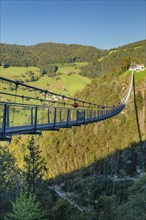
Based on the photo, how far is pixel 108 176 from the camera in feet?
179

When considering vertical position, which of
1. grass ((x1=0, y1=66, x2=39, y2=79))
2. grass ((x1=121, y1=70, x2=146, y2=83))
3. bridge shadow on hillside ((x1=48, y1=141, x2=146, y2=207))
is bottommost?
bridge shadow on hillside ((x1=48, y1=141, x2=146, y2=207))

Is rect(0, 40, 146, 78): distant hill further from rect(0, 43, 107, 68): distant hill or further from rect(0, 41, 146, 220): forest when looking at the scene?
rect(0, 41, 146, 220): forest

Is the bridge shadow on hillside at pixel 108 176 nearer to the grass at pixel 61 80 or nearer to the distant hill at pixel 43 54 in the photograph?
the grass at pixel 61 80

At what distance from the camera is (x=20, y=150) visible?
74.2 metres

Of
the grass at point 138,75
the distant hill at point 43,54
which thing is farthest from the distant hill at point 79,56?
the grass at point 138,75

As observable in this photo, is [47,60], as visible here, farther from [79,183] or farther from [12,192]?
[12,192]

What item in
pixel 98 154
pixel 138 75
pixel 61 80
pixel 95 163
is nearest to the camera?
pixel 95 163

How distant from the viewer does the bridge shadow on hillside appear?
5021 cm

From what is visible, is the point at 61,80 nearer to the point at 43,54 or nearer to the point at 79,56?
the point at 79,56

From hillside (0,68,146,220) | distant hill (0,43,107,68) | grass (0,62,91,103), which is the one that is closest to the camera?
hillside (0,68,146,220)

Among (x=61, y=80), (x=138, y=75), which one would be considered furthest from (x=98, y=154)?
(x=61, y=80)

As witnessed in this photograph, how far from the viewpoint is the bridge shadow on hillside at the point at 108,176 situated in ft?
165

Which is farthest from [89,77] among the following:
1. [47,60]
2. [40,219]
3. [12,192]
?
[40,219]

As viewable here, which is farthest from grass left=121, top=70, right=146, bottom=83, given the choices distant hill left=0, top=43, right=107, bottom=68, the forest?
distant hill left=0, top=43, right=107, bottom=68
